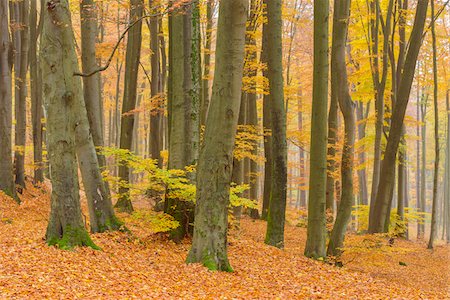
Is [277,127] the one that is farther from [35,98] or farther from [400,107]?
[35,98]

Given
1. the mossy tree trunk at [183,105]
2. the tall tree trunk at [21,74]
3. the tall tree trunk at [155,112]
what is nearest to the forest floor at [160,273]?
the mossy tree trunk at [183,105]

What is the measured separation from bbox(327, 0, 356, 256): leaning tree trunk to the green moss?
5.51 meters

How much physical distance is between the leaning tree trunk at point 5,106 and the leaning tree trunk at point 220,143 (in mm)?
7556

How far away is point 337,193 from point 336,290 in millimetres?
13970

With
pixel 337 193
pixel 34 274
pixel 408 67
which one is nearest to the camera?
pixel 34 274

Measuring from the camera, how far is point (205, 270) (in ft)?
24.0

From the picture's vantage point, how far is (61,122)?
7426 millimetres

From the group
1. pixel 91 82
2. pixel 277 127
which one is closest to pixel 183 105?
pixel 277 127

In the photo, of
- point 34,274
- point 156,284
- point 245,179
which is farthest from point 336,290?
point 245,179

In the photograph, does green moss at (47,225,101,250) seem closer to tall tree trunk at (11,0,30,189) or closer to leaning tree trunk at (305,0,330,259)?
leaning tree trunk at (305,0,330,259)

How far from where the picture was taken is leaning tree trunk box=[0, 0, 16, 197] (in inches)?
497

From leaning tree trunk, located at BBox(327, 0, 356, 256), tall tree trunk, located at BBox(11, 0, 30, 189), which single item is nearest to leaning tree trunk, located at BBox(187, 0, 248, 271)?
leaning tree trunk, located at BBox(327, 0, 356, 256)

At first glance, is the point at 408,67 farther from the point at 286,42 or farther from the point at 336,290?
the point at 286,42

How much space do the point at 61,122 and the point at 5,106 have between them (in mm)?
6472
